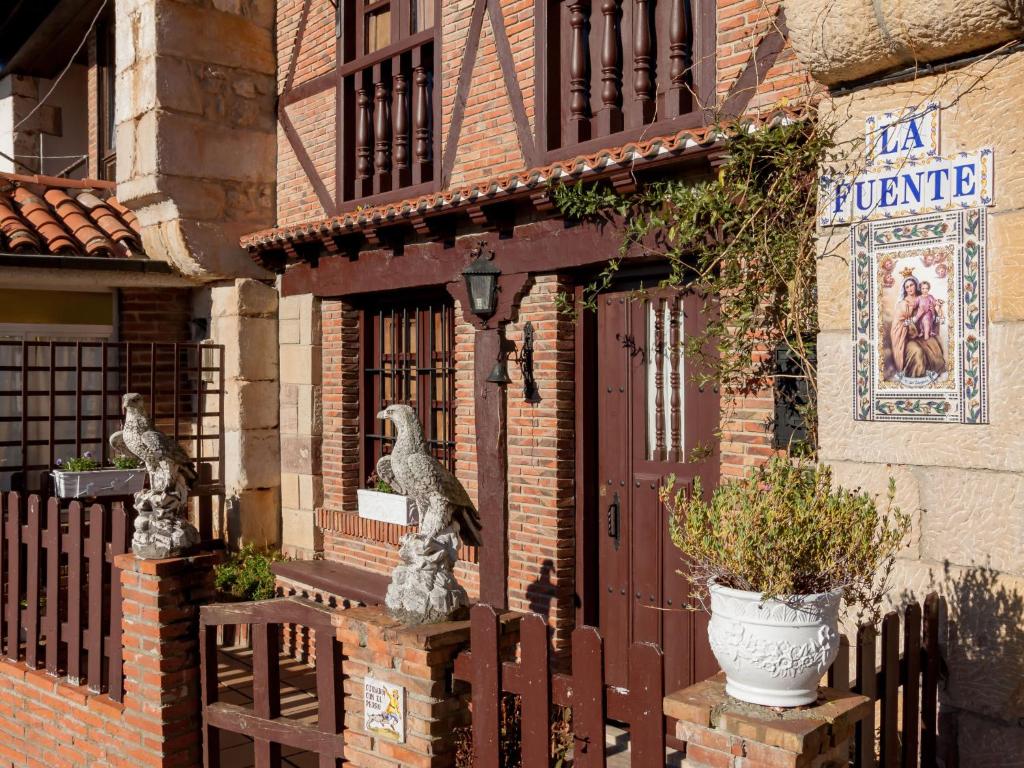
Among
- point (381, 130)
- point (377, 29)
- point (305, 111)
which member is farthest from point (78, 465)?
point (377, 29)

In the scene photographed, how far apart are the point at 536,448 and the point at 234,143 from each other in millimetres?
4349

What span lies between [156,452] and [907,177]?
389 centimetres

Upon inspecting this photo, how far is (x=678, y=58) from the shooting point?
18.2 feet

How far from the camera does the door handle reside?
616 centimetres

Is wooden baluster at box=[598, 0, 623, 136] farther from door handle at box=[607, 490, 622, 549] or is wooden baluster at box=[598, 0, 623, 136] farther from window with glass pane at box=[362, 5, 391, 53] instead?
window with glass pane at box=[362, 5, 391, 53]

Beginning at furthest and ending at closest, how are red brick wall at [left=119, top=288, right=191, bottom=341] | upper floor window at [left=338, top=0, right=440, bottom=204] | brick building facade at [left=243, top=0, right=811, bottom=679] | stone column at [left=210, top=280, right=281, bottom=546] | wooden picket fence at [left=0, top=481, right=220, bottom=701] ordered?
1. red brick wall at [left=119, top=288, right=191, bottom=341]
2. stone column at [left=210, top=280, right=281, bottom=546]
3. upper floor window at [left=338, top=0, right=440, bottom=204]
4. brick building facade at [left=243, top=0, right=811, bottom=679]
5. wooden picket fence at [left=0, top=481, right=220, bottom=701]

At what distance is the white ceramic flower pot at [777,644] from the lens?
2.64 meters

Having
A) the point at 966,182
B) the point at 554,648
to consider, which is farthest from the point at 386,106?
the point at 966,182

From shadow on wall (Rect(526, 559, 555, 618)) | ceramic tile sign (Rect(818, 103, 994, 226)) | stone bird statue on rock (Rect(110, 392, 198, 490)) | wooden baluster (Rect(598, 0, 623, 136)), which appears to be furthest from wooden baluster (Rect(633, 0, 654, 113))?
stone bird statue on rock (Rect(110, 392, 198, 490))

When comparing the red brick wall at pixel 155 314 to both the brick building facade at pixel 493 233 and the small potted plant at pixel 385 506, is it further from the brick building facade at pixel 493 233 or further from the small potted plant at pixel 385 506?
the small potted plant at pixel 385 506

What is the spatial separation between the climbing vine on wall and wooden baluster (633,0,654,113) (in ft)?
2.24

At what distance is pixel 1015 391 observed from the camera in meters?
3.46

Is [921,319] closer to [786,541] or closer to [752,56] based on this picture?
[786,541]

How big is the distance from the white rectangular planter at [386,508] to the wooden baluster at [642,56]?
3.19m
